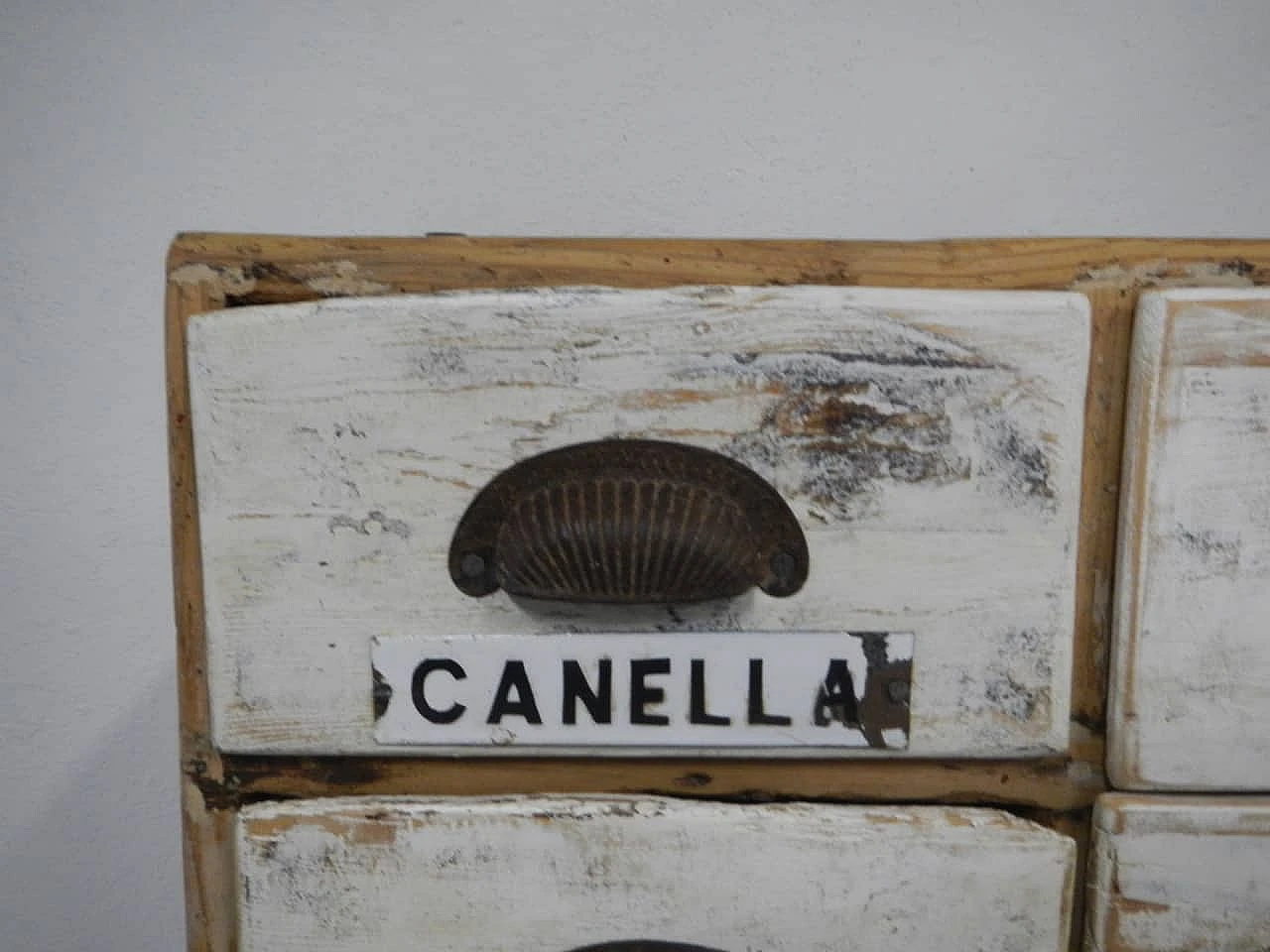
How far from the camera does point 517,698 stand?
40cm

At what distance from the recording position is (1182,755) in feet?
1.30

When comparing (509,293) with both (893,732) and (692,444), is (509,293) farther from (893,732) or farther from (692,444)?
(893,732)

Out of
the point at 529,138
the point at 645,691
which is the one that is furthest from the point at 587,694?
the point at 529,138

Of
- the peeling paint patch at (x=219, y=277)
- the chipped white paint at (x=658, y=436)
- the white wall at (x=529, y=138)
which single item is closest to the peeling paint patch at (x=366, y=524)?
the chipped white paint at (x=658, y=436)

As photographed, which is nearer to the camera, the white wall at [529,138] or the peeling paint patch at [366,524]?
the peeling paint patch at [366,524]

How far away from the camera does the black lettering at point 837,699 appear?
1.28 feet

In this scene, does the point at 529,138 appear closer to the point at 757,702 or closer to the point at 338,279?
the point at 338,279

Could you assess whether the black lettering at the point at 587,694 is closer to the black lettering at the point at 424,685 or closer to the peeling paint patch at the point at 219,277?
the black lettering at the point at 424,685

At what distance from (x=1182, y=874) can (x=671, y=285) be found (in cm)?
34

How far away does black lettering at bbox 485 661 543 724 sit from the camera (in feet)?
1.29

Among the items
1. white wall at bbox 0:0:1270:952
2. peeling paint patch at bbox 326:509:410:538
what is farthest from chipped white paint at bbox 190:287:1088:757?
white wall at bbox 0:0:1270:952

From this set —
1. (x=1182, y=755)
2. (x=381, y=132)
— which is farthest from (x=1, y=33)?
(x=1182, y=755)

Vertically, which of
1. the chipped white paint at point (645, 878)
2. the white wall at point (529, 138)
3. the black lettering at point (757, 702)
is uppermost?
the white wall at point (529, 138)

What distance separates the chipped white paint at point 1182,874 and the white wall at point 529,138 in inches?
18.8
